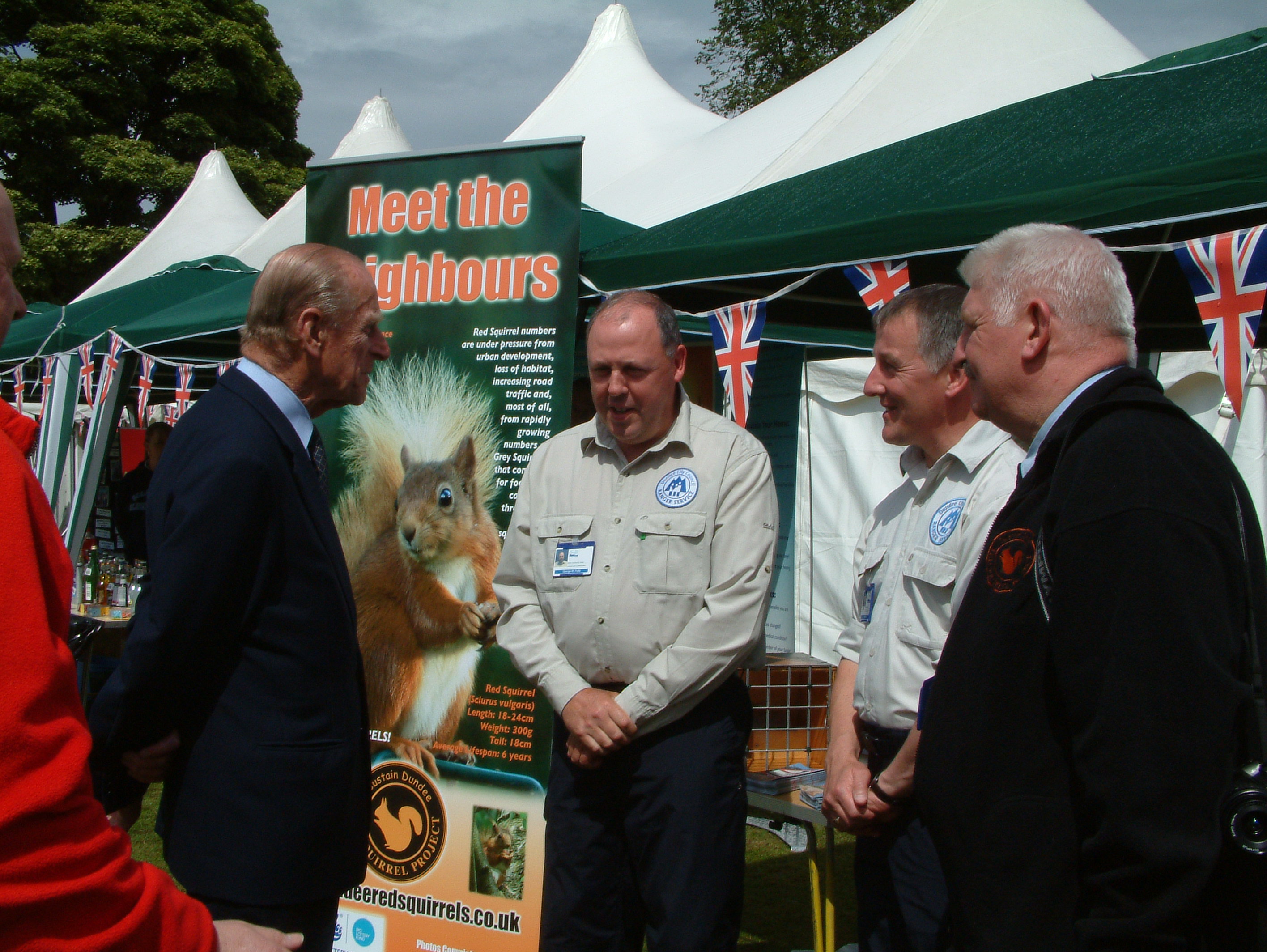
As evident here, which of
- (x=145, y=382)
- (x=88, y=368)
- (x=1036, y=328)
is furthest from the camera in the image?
(x=145, y=382)

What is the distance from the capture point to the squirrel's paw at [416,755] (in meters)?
3.37

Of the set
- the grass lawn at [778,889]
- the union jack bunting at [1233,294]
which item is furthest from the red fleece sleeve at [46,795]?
the grass lawn at [778,889]

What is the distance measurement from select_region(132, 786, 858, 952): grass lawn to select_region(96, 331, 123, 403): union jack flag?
2.49 meters

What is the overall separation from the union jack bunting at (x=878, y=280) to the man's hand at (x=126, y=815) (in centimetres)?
209

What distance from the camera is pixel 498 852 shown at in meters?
3.21

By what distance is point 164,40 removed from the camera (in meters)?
21.8

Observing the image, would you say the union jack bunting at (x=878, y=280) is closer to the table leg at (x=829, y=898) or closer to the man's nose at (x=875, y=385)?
the man's nose at (x=875, y=385)

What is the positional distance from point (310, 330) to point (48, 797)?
1171 millimetres

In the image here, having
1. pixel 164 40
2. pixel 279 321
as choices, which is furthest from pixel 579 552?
pixel 164 40

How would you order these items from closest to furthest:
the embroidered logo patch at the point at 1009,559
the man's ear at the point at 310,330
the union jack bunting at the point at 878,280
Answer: the embroidered logo patch at the point at 1009,559
the man's ear at the point at 310,330
the union jack bunting at the point at 878,280

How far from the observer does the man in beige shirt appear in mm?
2186

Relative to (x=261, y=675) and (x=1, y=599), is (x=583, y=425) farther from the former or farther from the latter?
(x=1, y=599)

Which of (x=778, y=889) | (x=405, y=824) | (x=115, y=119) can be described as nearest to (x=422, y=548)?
(x=405, y=824)

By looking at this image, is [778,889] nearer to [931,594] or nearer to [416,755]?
[416,755]
